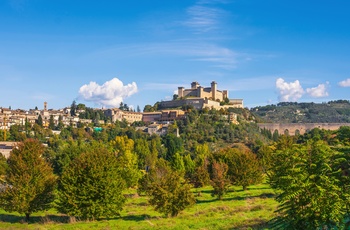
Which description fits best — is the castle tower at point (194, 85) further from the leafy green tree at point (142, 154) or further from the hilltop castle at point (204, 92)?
the leafy green tree at point (142, 154)

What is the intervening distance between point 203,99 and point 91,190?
396ft

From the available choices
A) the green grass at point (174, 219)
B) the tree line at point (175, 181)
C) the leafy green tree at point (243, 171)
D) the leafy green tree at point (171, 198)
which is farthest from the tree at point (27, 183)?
the leafy green tree at point (243, 171)

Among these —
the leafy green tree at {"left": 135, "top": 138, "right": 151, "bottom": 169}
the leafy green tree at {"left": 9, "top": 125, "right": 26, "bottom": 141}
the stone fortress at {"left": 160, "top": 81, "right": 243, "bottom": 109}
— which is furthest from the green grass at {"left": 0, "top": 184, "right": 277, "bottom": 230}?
the stone fortress at {"left": 160, "top": 81, "right": 243, "bottom": 109}

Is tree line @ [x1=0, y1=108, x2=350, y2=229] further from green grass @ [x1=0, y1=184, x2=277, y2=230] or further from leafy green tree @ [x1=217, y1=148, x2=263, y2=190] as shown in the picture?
green grass @ [x1=0, y1=184, x2=277, y2=230]

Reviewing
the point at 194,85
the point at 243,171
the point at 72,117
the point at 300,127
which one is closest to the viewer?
the point at 243,171

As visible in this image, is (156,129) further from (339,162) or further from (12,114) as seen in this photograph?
(339,162)

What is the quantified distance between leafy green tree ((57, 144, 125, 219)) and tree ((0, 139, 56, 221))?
179 centimetres

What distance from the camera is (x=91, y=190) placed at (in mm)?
27594

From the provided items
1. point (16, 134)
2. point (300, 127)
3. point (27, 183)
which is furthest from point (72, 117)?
point (27, 183)

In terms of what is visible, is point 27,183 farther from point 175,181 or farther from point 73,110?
point 73,110

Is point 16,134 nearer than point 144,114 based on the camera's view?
Yes

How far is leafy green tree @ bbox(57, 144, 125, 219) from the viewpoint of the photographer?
27.4 m

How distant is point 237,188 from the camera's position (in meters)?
49.8

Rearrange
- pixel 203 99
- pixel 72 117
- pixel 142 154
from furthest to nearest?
1. pixel 203 99
2. pixel 72 117
3. pixel 142 154
